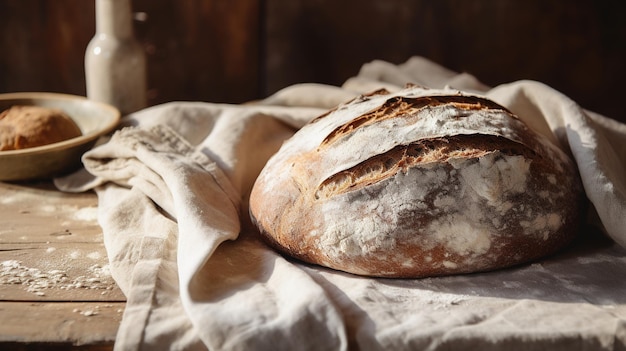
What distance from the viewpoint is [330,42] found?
251 centimetres

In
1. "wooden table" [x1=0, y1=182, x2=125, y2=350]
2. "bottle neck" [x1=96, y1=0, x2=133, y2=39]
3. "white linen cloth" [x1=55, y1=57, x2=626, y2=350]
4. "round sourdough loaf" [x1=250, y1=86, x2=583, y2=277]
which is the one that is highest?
"bottle neck" [x1=96, y1=0, x2=133, y2=39]

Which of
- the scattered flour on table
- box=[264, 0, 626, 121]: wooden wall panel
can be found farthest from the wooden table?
box=[264, 0, 626, 121]: wooden wall panel

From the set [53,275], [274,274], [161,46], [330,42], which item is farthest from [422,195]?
[161,46]

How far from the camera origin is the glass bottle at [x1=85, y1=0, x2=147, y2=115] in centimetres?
196

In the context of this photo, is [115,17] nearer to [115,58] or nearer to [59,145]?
[115,58]

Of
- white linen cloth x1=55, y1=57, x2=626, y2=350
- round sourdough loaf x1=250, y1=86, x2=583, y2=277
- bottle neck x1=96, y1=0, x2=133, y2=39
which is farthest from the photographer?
bottle neck x1=96, y1=0, x2=133, y2=39

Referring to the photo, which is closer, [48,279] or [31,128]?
[48,279]

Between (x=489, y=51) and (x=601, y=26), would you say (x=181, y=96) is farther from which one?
(x=601, y=26)

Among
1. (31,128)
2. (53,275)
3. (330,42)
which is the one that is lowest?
(53,275)

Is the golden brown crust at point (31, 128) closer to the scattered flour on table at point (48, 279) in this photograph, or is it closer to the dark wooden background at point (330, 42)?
the scattered flour on table at point (48, 279)

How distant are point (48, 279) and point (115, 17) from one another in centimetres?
100

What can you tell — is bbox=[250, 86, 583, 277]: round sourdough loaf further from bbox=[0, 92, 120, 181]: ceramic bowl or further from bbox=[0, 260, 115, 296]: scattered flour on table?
bbox=[0, 92, 120, 181]: ceramic bowl

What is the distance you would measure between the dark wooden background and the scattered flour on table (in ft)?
4.40

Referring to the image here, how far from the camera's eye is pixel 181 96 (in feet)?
8.41
